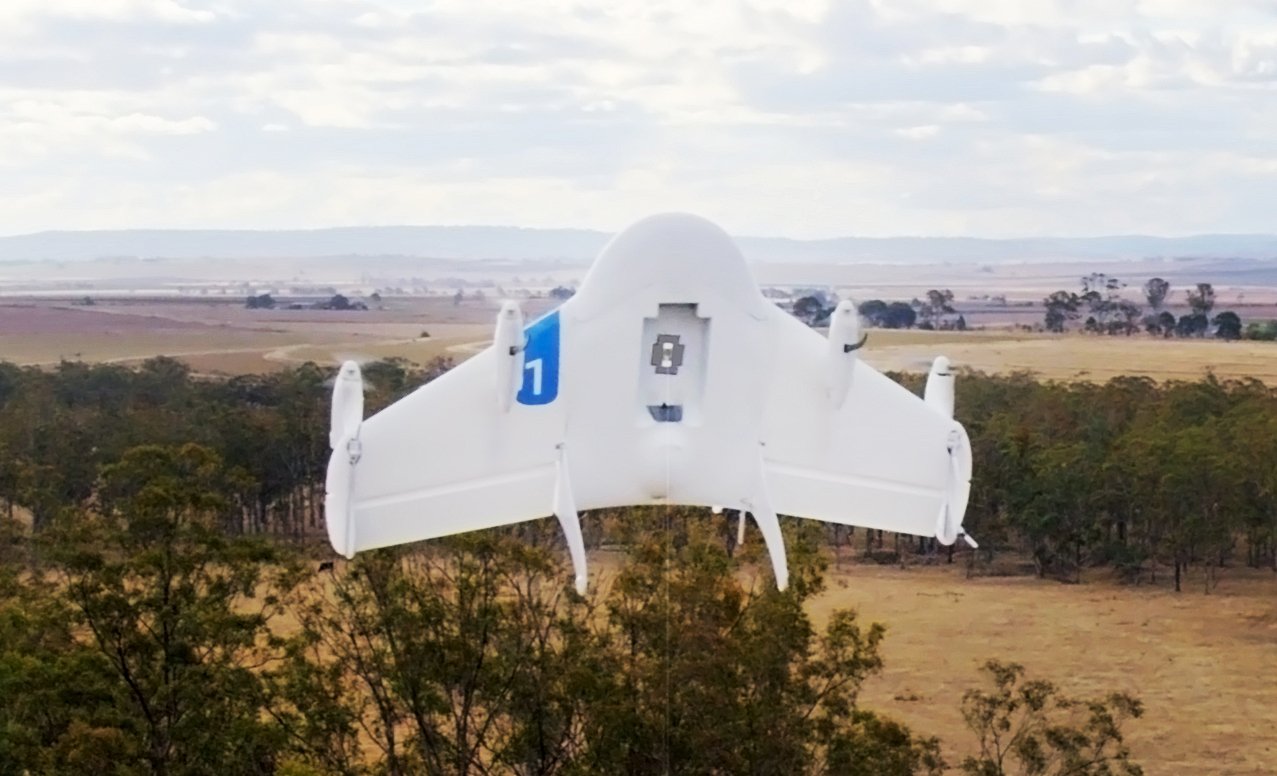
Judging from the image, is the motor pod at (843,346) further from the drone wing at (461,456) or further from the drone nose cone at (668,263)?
the drone wing at (461,456)

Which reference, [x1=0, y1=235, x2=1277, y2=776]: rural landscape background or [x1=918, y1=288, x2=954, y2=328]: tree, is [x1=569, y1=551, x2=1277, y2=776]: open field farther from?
[x1=918, y1=288, x2=954, y2=328]: tree

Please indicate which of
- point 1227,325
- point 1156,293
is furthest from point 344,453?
point 1156,293

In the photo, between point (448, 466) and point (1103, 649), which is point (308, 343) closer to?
point (1103, 649)

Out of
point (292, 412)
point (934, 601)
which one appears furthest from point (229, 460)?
point (934, 601)

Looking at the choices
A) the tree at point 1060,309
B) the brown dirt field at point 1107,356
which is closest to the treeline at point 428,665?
the brown dirt field at point 1107,356

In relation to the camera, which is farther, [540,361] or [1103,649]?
[1103,649]

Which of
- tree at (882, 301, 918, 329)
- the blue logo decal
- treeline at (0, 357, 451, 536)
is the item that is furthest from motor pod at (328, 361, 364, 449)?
tree at (882, 301, 918, 329)
